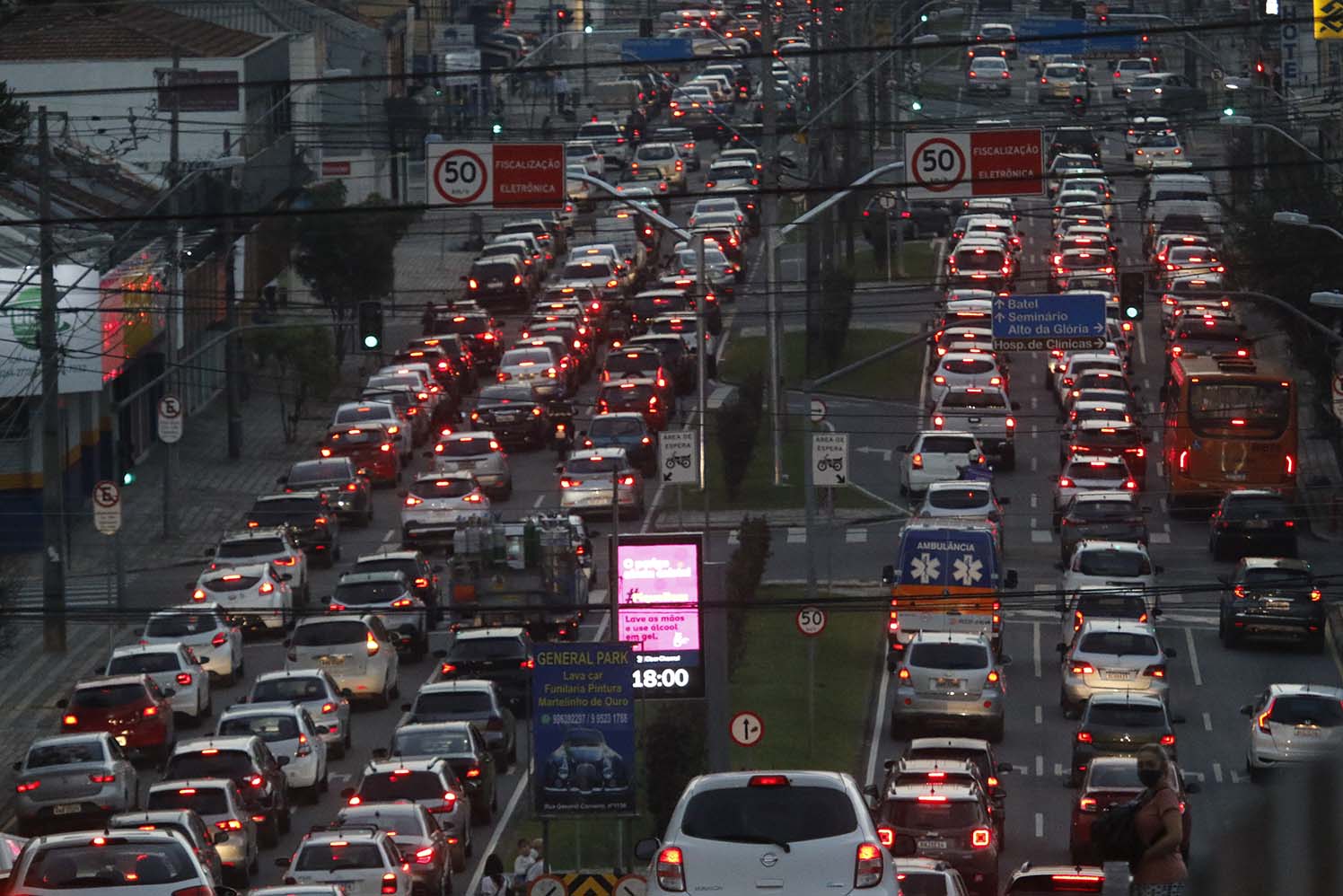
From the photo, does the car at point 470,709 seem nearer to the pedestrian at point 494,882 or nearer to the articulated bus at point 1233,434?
the pedestrian at point 494,882

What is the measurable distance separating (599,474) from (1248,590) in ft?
49.0

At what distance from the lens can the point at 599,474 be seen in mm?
51531

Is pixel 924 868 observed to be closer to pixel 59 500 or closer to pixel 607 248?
pixel 59 500

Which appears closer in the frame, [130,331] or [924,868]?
[924,868]

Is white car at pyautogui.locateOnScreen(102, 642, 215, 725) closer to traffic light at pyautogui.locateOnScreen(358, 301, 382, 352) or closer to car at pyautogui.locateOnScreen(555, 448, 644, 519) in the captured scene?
traffic light at pyautogui.locateOnScreen(358, 301, 382, 352)

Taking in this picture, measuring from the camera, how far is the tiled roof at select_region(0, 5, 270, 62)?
79.5 metres

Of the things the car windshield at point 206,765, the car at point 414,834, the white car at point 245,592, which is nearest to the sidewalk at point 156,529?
the white car at point 245,592

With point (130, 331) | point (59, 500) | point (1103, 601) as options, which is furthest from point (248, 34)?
point (1103, 601)

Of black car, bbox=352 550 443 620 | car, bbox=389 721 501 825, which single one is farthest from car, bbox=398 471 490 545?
car, bbox=389 721 501 825

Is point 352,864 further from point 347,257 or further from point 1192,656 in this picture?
point 347,257

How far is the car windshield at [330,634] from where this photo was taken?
3838cm

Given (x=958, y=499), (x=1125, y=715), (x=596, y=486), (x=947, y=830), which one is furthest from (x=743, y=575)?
(x=947, y=830)

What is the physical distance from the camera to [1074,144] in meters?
95.2

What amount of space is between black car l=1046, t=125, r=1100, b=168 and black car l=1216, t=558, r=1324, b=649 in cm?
4889
